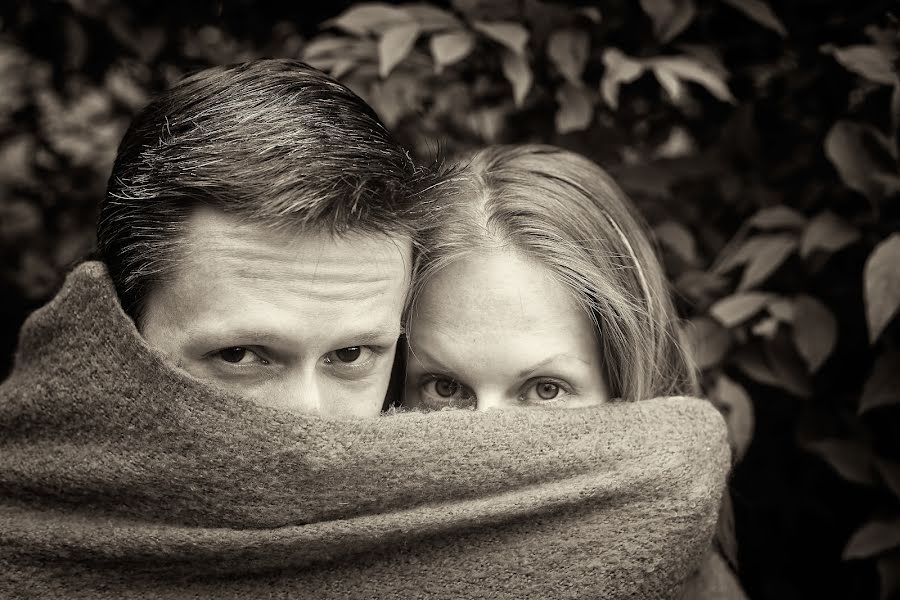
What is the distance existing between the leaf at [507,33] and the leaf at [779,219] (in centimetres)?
71

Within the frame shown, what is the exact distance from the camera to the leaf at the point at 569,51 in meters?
1.88

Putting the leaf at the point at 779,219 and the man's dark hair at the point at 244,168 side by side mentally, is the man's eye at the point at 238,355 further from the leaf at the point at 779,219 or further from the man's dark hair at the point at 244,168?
the leaf at the point at 779,219

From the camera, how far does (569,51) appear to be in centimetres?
190

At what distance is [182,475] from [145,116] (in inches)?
26.0

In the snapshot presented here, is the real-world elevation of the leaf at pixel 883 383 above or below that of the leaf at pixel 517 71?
below

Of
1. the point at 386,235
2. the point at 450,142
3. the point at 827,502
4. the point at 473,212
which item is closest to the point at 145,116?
the point at 386,235

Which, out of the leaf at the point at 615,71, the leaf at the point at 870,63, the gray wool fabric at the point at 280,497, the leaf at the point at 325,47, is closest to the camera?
the gray wool fabric at the point at 280,497

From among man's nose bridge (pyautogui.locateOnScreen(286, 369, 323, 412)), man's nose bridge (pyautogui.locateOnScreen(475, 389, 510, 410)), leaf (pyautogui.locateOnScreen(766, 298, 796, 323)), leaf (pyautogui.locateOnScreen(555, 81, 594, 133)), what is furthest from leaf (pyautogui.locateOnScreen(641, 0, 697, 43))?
man's nose bridge (pyautogui.locateOnScreen(286, 369, 323, 412))

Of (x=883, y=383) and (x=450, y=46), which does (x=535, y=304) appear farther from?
(x=883, y=383)

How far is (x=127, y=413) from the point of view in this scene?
1205 millimetres

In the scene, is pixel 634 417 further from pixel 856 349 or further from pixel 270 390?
pixel 856 349

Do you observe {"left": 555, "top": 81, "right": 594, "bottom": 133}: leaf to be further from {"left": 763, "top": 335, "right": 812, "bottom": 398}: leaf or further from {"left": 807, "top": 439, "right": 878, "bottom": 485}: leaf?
{"left": 807, "top": 439, "right": 878, "bottom": 485}: leaf

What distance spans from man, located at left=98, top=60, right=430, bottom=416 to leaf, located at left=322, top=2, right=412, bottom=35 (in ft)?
1.72

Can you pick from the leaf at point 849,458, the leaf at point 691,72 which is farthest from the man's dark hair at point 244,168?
the leaf at point 849,458
